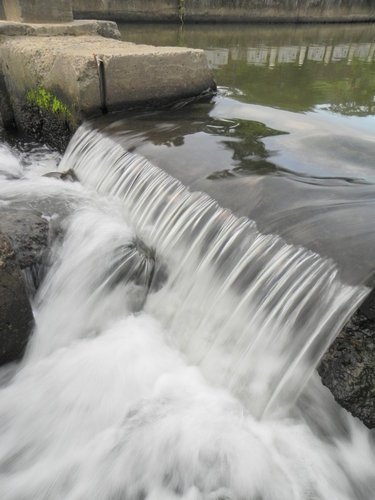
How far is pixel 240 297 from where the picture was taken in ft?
9.29

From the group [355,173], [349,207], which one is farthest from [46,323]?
[355,173]

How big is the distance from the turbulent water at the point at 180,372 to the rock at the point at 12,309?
0.43ft

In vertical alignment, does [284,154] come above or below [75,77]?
below

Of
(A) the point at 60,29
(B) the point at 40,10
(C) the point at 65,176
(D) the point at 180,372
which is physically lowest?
(D) the point at 180,372

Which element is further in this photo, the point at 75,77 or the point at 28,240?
the point at 75,77

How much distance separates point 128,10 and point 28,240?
856 inches

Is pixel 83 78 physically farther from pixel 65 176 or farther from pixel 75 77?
pixel 65 176

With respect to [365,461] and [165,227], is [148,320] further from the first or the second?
[365,461]

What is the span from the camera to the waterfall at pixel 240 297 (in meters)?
2.45

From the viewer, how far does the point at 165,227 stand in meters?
3.58

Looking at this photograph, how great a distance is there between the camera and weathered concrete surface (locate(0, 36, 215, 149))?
4.83m

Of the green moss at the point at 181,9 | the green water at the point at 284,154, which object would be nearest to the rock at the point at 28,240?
the green water at the point at 284,154

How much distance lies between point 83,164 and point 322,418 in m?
Result: 3.79

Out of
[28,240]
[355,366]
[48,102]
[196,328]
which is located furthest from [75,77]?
[355,366]
